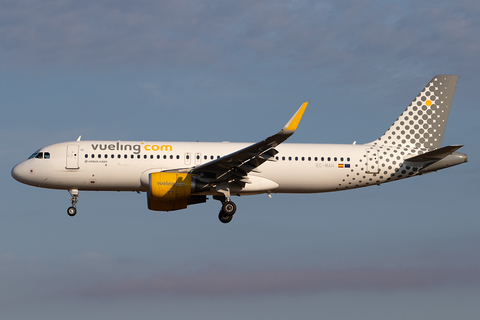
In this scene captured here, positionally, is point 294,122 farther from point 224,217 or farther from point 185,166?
point 224,217

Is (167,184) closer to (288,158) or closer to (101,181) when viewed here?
(101,181)

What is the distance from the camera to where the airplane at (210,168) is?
33062 millimetres

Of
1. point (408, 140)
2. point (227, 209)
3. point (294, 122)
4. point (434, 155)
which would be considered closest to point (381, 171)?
point (408, 140)

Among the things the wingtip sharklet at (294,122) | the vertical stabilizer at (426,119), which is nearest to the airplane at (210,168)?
the vertical stabilizer at (426,119)

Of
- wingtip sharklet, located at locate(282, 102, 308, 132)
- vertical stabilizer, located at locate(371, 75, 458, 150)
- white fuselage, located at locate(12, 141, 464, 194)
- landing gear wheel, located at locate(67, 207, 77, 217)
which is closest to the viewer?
wingtip sharklet, located at locate(282, 102, 308, 132)

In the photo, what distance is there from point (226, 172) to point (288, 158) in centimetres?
384

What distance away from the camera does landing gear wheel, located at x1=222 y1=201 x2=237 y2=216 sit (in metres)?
34.2

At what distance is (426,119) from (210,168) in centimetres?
1345

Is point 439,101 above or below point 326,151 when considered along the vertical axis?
above

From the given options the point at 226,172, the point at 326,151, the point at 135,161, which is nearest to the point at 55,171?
the point at 135,161

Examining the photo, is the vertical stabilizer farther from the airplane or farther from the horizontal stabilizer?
the horizontal stabilizer

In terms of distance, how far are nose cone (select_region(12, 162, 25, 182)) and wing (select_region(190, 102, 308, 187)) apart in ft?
30.4

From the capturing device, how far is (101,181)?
3397cm

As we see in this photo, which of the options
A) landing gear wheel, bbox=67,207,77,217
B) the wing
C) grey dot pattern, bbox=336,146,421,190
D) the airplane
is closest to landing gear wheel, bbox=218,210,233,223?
the airplane
